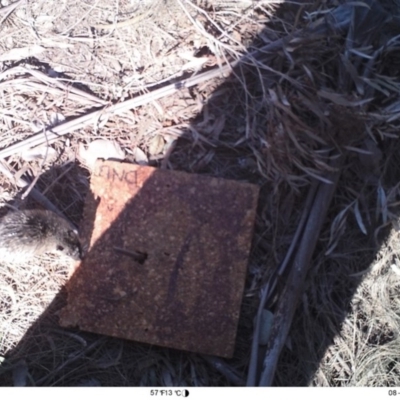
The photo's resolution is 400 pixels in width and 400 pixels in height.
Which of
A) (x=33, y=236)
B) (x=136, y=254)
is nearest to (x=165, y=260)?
(x=136, y=254)

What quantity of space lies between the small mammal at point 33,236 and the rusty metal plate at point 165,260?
0.10 m

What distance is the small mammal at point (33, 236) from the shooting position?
2.40 m

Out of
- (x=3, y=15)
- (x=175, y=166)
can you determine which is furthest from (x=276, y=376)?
(x=3, y=15)

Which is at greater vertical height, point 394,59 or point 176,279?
point 394,59

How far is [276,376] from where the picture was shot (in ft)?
7.89

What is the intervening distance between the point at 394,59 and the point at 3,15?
1.85m

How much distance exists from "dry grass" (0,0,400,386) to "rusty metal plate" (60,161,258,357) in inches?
3.2

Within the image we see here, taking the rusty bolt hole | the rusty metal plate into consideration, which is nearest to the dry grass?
the rusty metal plate

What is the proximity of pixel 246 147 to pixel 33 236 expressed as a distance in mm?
1000

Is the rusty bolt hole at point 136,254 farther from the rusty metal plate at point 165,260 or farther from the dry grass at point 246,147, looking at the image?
the dry grass at point 246,147

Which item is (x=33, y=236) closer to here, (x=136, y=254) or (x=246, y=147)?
(x=136, y=254)

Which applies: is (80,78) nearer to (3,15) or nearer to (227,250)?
(3,15)

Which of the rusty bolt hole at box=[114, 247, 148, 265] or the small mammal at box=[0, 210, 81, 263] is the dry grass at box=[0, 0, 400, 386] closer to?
the small mammal at box=[0, 210, 81, 263]
